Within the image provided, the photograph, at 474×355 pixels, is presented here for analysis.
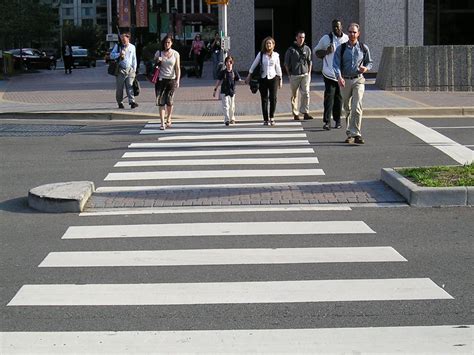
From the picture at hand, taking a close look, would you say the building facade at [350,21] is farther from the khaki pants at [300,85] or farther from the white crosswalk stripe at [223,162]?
the white crosswalk stripe at [223,162]

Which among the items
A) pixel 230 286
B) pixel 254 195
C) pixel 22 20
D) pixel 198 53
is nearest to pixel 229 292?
pixel 230 286

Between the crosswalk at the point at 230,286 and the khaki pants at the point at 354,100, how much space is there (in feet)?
8.85

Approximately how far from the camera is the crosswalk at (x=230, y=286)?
536 centimetres

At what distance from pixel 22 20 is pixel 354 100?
3848 cm

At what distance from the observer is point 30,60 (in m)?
53.8

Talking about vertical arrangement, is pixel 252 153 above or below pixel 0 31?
below

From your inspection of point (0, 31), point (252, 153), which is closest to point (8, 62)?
point (0, 31)

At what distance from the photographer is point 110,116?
19078mm

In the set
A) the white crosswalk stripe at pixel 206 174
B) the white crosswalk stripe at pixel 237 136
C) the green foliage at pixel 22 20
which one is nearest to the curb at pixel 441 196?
the white crosswalk stripe at pixel 206 174

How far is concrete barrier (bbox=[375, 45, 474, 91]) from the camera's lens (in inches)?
894

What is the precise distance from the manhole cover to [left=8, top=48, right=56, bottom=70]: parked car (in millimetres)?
32558

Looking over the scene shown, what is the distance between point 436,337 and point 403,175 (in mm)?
5262

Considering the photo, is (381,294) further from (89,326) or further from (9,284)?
(9,284)

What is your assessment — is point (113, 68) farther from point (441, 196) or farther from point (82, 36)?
point (82, 36)
